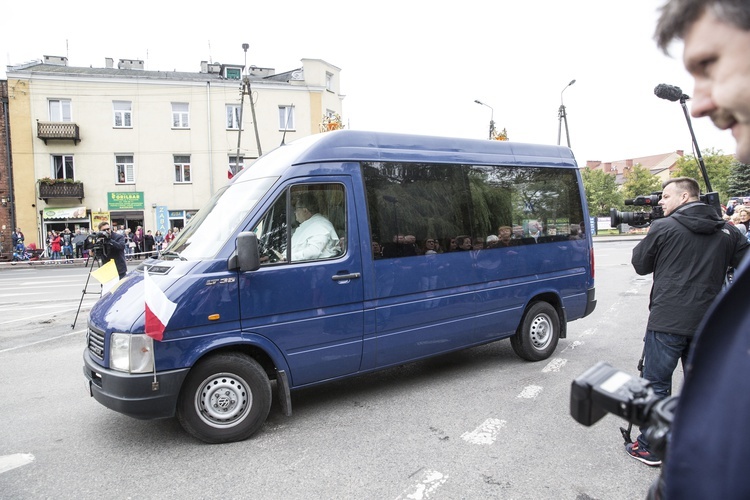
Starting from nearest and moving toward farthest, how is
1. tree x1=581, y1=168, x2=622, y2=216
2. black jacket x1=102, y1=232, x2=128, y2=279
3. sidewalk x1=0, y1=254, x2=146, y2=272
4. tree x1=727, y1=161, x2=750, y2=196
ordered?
black jacket x1=102, y1=232, x2=128, y2=279, sidewalk x1=0, y1=254, x2=146, y2=272, tree x1=727, y1=161, x2=750, y2=196, tree x1=581, y1=168, x2=622, y2=216

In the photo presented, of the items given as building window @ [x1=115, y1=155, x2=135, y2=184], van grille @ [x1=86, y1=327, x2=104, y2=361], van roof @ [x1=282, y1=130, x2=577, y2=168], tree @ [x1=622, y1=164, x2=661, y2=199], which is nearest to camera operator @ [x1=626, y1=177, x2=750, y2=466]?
van roof @ [x1=282, y1=130, x2=577, y2=168]

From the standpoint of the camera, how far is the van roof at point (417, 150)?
4.77m

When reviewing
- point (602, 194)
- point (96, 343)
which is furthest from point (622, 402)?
point (602, 194)

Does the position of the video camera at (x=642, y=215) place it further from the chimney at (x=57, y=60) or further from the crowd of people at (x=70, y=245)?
the chimney at (x=57, y=60)

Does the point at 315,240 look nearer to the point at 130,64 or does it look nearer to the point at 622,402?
the point at 622,402

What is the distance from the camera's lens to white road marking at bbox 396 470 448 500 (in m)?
3.29

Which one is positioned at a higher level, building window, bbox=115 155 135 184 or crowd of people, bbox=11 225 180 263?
building window, bbox=115 155 135 184

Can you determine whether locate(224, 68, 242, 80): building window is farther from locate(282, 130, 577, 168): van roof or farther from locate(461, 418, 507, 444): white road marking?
locate(461, 418, 507, 444): white road marking

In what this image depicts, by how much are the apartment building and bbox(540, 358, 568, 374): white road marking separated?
25401mm

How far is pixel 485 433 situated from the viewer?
4.25m

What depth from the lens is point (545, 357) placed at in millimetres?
6539

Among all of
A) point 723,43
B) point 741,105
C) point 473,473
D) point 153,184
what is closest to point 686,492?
point 741,105

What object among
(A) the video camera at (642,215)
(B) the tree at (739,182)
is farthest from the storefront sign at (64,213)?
(B) the tree at (739,182)

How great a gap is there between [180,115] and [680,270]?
34.2 metres
